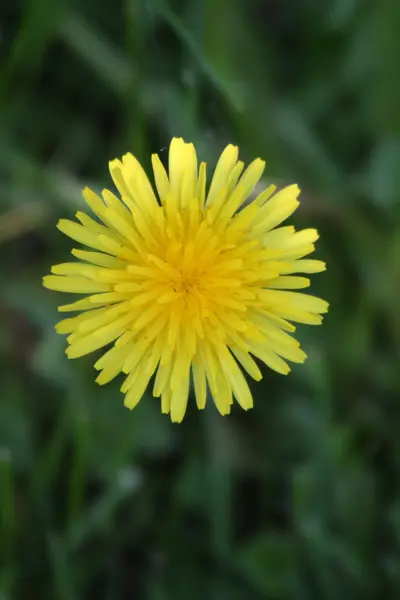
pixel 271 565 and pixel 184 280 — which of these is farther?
pixel 271 565

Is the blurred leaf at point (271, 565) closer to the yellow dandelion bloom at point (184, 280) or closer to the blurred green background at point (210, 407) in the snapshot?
the blurred green background at point (210, 407)

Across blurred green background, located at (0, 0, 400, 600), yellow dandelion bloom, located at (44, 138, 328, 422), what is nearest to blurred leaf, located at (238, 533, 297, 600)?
Result: blurred green background, located at (0, 0, 400, 600)

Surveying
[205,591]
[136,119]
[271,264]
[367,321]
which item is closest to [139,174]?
[271,264]

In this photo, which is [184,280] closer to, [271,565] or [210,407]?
[210,407]

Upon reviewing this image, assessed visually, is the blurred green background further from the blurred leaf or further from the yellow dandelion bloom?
the yellow dandelion bloom

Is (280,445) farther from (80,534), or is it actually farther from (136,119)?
(136,119)

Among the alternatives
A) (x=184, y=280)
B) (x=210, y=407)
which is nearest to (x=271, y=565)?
(x=210, y=407)
